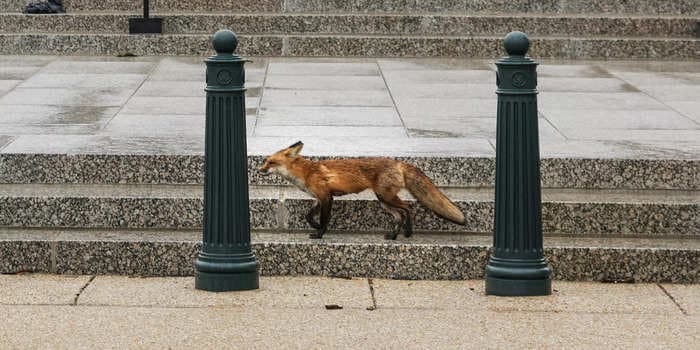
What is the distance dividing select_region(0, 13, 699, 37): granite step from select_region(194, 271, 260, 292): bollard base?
26.3 feet

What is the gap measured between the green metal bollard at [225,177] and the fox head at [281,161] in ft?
1.71

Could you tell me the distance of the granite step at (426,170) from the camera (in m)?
8.48

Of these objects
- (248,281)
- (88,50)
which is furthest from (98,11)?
(248,281)

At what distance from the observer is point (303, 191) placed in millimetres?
7781

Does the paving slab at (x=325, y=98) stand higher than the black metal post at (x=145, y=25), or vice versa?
the black metal post at (x=145, y=25)

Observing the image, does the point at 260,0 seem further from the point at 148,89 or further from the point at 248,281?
the point at 248,281

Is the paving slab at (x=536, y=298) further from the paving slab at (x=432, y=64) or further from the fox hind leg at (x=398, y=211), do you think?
the paving slab at (x=432, y=64)

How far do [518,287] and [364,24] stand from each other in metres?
8.24

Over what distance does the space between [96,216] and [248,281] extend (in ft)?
4.20

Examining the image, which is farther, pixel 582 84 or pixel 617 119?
pixel 582 84

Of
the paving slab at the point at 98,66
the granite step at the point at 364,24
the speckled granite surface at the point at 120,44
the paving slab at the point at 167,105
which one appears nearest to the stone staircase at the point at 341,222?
the paving slab at the point at 167,105

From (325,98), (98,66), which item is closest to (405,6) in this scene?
(98,66)

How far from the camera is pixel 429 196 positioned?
7699mm

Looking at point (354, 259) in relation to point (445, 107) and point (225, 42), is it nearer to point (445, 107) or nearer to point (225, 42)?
point (225, 42)
